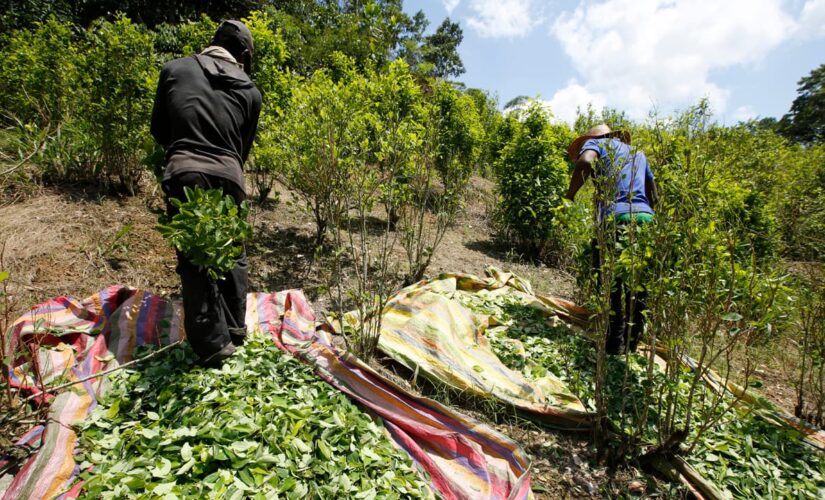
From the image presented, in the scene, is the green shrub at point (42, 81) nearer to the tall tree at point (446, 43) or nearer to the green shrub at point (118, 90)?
the green shrub at point (118, 90)

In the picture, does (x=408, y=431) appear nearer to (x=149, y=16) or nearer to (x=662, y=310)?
(x=662, y=310)

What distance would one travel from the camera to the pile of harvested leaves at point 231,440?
4.89 ft

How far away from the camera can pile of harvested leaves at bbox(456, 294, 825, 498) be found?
192cm

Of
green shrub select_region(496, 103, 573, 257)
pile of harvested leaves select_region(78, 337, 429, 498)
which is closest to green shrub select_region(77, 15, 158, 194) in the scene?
pile of harvested leaves select_region(78, 337, 429, 498)

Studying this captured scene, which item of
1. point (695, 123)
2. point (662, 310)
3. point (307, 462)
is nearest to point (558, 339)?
point (662, 310)

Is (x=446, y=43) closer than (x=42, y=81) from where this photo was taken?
No

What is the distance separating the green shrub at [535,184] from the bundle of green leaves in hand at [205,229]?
4743mm

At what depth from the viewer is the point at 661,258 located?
2.00 metres

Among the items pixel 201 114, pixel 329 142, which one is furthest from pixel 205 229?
pixel 329 142

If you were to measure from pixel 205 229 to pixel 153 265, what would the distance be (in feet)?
7.71

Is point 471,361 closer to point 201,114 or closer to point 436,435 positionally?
point 436,435

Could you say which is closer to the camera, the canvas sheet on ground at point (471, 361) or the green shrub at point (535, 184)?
the canvas sheet on ground at point (471, 361)

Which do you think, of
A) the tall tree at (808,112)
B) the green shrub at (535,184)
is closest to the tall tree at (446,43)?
the tall tree at (808,112)

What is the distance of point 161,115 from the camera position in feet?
7.19
